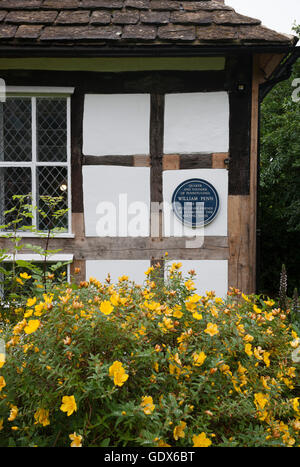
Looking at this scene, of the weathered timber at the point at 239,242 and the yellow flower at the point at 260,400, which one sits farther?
the weathered timber at the point at 239,242

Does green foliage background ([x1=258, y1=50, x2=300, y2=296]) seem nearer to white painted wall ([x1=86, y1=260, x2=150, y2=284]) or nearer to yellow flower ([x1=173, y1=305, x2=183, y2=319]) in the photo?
white painted wall ([x1=86, y1=260, x2=150, y2=284])

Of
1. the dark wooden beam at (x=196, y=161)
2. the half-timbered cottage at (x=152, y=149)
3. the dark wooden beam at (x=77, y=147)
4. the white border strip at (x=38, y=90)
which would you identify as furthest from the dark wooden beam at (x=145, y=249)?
the white border strip at (x=38, y=90)

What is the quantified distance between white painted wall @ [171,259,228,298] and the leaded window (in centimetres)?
152

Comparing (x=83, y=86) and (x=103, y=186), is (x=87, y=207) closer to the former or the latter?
(x=103, y=186)

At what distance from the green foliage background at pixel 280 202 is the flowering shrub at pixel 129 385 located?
18.6 ft

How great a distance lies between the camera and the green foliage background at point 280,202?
680 cm

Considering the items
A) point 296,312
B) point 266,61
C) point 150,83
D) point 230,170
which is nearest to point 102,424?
point 296,312

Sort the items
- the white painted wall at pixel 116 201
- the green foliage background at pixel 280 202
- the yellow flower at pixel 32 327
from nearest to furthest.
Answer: the yellow flower at pixel 32 327 → the white painted wall at pixel 116 201 → the green foliage background at pixel 280 202

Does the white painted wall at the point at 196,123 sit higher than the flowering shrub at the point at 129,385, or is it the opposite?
the white painted wall at the point at 196,123

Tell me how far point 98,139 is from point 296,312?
9.14ft

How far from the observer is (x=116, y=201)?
3.88 meters

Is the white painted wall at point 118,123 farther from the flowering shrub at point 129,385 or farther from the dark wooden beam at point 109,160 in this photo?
the flowering shrub at point 129,385

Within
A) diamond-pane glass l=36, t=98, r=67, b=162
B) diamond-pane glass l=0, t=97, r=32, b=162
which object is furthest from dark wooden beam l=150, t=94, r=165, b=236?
→ diamond-pane glass l=0, t=97, r=32, b=162

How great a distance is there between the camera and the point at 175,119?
12.6ft
